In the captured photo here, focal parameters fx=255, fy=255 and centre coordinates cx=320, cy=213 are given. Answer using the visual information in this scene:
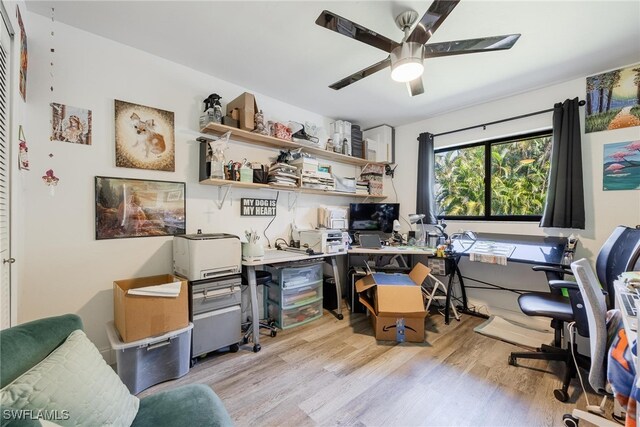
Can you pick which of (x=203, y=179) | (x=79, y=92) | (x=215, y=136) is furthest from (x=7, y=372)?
(x=215, y=136)

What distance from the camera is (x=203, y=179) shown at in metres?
2.33

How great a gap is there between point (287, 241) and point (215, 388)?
1672 mm

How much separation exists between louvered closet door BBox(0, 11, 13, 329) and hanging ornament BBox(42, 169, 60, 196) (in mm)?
430

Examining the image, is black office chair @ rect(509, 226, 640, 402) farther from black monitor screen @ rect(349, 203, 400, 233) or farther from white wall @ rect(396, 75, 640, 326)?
black monitor screen @ rect(349, 203, 400, 233)

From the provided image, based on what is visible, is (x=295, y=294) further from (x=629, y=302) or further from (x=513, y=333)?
(x=629, y=302)

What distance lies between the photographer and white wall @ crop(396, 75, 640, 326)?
226 cm

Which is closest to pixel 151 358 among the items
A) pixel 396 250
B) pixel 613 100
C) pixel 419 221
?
pixel 396 250

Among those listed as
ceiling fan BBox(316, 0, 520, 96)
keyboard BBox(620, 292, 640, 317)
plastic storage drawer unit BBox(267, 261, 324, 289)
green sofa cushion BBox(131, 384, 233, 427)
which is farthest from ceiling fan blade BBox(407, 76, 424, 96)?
green sofa cushion BBox(131, 384, 233, 427)

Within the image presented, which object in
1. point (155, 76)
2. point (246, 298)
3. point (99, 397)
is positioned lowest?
point (246, 298)

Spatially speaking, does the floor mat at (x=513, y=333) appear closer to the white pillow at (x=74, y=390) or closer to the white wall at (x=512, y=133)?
the white wall at (x=512, y=133)

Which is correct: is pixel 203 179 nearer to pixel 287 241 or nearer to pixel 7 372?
pixel 287 241

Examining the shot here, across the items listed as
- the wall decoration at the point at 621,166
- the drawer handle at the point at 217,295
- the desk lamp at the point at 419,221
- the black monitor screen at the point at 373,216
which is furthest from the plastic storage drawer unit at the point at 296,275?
the wall decoration at the point at 621,166

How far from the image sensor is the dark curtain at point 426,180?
3.33m

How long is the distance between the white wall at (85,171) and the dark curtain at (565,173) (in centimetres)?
342
